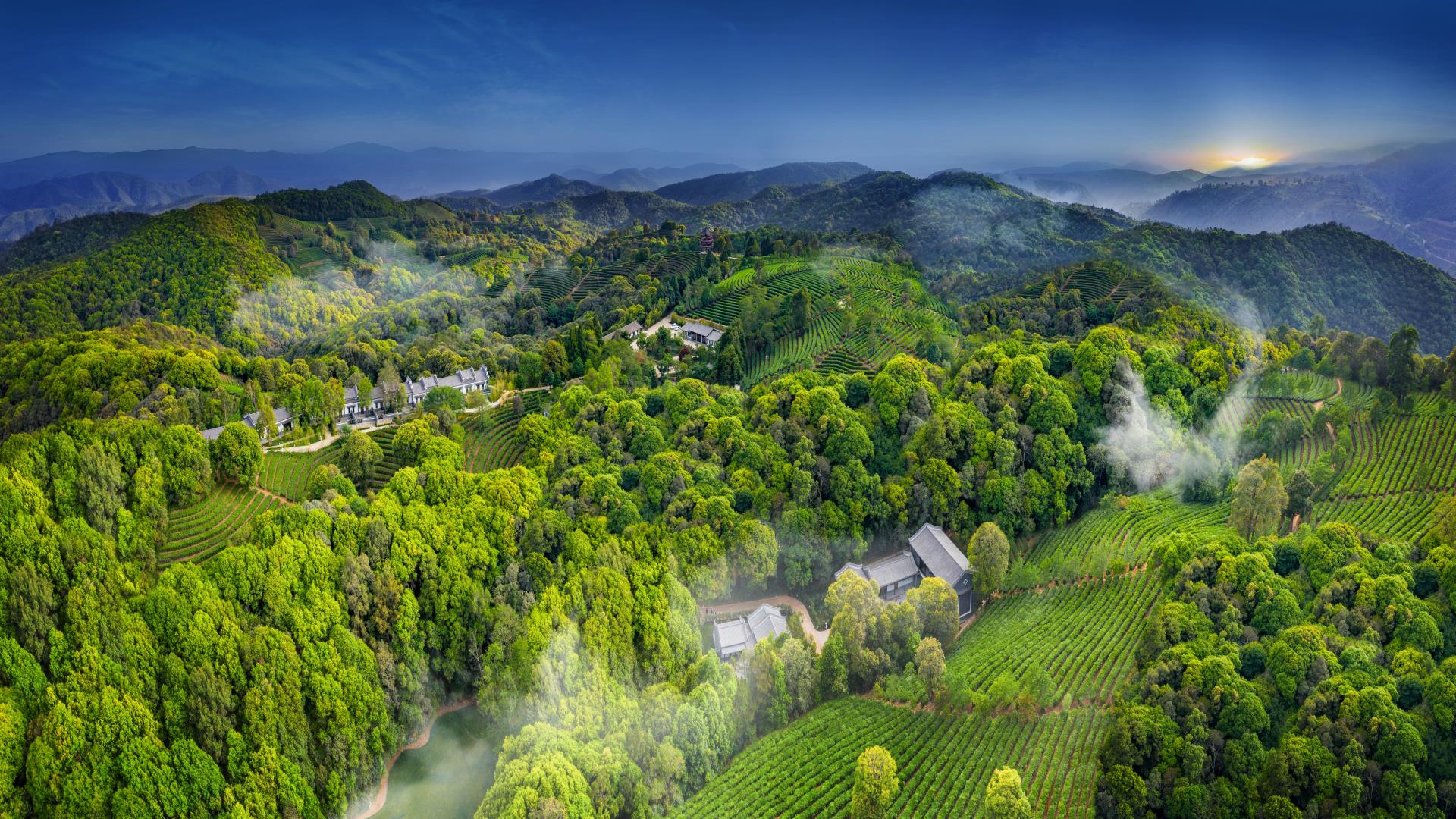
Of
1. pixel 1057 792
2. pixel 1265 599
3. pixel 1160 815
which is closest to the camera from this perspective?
pixel 1160 815

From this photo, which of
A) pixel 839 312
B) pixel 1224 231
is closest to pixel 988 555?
pixel 839 312

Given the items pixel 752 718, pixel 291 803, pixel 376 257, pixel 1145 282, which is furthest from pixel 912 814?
pixel 376 257

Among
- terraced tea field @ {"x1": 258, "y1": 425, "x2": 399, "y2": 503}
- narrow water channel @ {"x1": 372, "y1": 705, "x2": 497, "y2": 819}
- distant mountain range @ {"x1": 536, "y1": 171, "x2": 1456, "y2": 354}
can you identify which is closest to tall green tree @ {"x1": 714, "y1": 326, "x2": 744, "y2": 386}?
terraced tea field @ {"x1": 258, "y1": 425, "x2": 399, "y2": 503}

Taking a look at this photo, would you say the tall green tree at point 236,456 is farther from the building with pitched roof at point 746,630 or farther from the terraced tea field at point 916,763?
the terraced tea field at point 916,763

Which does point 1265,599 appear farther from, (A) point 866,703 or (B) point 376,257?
(B) point 376,257

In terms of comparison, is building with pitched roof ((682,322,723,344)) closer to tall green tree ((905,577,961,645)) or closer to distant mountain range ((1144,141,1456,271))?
tall green tree ((905,577,961,645))

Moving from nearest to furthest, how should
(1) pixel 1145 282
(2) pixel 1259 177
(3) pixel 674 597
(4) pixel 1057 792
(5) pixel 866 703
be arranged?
(4) pixel 1057 792 → (5) pixel 866 703 → (3) pixel 674 597 → (1) pixel 1145 282 → (2) pixel 1259 177
